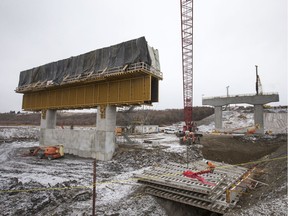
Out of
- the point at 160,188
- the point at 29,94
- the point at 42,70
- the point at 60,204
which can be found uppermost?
the point at 42,70

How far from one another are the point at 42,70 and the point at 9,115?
79026 mm

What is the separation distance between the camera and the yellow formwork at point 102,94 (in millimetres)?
20625

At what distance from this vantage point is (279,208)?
695 centimetres

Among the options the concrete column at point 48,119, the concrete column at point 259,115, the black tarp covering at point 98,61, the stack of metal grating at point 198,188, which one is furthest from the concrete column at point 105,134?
the concrete column at point 259,115

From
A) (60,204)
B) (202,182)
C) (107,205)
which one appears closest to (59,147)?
(60,204)

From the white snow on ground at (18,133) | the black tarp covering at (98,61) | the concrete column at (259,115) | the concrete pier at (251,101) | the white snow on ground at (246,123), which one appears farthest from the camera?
the white snow on ground at (246,123)

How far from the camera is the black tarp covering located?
2075cm

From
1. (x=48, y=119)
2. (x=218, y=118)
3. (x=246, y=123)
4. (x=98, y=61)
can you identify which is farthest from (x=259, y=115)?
(x=48, y=119)

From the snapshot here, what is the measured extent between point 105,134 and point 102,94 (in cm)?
515

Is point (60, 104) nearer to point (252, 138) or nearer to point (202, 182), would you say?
point (202, 182)

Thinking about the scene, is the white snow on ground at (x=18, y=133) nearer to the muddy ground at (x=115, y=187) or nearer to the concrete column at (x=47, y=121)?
the concrete column at (x=47, y=121)

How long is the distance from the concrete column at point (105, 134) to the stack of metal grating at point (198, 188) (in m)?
9.89

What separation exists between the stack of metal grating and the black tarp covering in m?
12.8

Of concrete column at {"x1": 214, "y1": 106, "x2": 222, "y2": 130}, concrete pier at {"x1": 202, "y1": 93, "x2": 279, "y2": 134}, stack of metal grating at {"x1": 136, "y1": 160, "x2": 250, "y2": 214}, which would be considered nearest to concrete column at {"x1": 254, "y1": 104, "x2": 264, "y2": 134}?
concrete pier at {"x1": 202, "y1": 93, "x2": 279, "y2": 134}
